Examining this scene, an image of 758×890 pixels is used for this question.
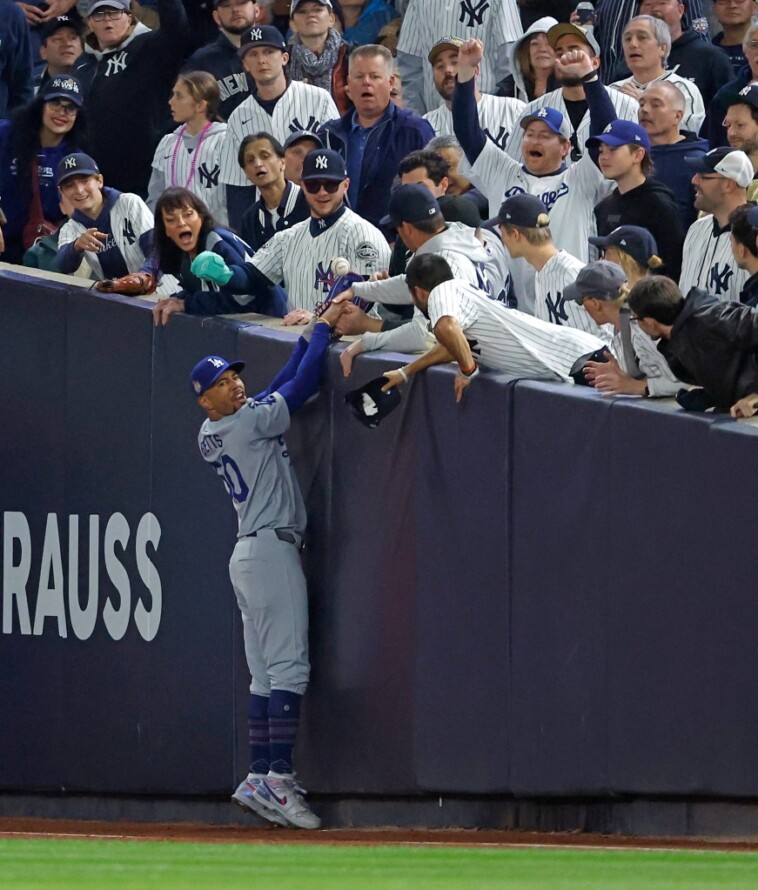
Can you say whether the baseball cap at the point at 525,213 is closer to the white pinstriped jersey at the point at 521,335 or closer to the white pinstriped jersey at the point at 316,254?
the white pinstriped jersey at the point at 521,335

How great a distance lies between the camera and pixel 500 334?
8.33 m

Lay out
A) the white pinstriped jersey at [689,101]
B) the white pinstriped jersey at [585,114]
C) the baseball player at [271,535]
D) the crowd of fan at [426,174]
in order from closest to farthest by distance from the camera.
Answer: the crowd of fan at [426,174] → the baseball player at [271,535] → the white pinstriped jersey at [585,114] → the white pinstriped jersey at [689,101]

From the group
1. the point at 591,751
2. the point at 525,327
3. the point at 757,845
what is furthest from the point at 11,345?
the point at 757,845

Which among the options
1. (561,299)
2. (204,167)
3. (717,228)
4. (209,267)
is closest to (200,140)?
(204,167)

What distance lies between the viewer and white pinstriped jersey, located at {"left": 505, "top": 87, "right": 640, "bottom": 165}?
10164 mm

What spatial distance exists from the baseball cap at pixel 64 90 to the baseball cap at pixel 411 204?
159 inches

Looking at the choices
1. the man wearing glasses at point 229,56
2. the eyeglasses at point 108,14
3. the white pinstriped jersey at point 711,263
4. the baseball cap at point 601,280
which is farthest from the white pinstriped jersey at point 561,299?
the eyeglasses at point 108,14

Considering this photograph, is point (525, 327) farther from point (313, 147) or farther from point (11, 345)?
point (11, 345)

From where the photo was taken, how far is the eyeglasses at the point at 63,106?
39.9 ft

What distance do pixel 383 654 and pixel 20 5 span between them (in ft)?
24.1

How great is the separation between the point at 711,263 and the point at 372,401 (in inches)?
67.1

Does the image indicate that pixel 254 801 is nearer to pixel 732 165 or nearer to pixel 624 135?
pixel 624 135

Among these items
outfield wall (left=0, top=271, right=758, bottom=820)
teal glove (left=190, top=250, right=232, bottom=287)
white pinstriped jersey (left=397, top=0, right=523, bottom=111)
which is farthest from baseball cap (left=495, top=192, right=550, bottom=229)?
white pinstriped jersey (left=397, top=0, right=523, bottom=111)

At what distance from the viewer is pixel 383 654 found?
30.1 feet
